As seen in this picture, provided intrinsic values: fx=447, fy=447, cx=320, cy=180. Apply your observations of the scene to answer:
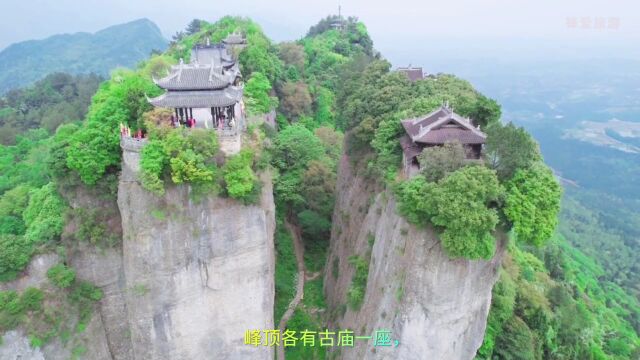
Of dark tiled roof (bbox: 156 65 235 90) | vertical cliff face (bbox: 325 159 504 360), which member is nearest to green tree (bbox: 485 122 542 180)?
vertical cliff face (bbox: 325 159 504 360)

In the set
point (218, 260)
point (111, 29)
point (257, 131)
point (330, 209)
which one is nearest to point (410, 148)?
point (257, 131)

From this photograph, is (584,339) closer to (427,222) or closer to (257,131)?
(427,222)

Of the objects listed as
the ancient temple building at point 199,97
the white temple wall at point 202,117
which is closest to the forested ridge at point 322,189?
the ancient temple building at point 199,97

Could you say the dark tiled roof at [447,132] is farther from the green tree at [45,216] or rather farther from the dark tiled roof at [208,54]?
the dark tiled roof at [208,54]

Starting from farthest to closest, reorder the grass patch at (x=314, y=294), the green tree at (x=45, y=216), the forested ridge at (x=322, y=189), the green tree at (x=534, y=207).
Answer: the grass patch at (x=314, y=294) < the green tree at (x=45, y=216) < the forested ridge at (x=322, y=189) < the green tree at (x=534, y=207)

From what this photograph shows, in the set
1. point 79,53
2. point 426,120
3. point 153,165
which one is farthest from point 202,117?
point 79,53

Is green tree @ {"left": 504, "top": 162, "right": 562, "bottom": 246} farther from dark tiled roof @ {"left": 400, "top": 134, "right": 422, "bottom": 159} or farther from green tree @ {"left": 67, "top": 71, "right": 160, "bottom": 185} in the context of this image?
green tree @ {"left": 67, "top": 71, "right": 160, "bottom": 185}

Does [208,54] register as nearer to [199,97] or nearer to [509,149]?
[199,97]
